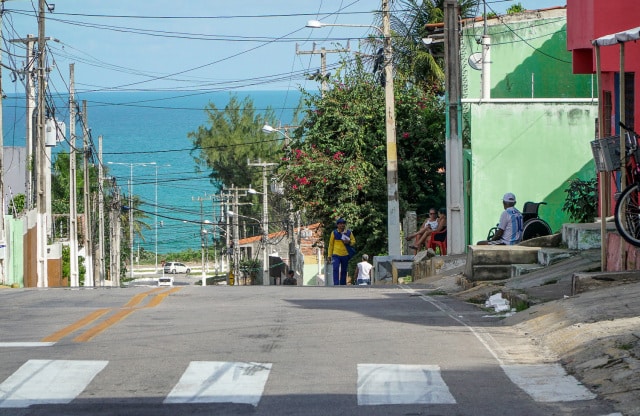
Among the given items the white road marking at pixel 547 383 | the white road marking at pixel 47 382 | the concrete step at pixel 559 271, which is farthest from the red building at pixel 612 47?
the white road marking at pixel 47 382

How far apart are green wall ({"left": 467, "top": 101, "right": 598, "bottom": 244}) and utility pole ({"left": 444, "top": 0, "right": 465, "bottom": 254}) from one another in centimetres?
179

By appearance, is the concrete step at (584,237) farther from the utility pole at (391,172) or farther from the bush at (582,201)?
the utility pole at (391,172)

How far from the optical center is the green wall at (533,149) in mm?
28609

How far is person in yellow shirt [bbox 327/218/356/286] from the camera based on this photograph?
1085 inches

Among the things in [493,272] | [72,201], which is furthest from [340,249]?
[72,201]

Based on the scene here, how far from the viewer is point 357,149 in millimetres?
35312

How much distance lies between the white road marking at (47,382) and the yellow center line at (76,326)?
5.46 ft

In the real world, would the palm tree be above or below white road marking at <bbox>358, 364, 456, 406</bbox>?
above

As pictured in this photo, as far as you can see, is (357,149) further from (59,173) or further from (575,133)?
(59,173)

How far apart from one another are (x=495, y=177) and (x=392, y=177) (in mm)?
3164

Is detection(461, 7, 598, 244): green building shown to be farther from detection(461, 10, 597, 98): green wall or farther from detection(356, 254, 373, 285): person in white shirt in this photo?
detection(461, 10, 597, 98): green wall

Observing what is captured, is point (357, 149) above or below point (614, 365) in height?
above

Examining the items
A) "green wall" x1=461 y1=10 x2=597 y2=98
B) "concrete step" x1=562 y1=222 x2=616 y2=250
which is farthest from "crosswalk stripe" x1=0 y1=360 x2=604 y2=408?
"green wall" x1=461 y1=10 x2=597 y2=98

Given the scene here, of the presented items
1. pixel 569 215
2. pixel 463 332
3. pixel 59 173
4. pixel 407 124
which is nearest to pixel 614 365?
pixel 463 332
